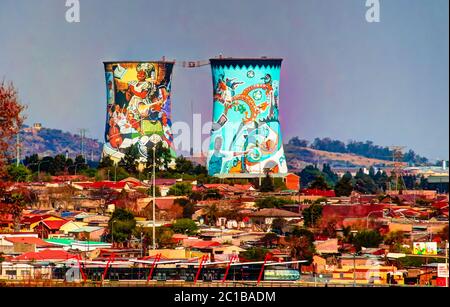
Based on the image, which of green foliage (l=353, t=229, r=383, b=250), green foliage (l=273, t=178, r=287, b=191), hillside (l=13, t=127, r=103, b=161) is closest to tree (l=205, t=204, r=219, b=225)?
green foliage (l=353, t=229, r=383, b=250)

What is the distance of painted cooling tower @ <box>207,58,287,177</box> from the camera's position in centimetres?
2898

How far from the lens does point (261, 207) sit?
2419 cm

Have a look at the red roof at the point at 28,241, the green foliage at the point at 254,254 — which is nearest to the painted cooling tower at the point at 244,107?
the red roof at the point at 28,241

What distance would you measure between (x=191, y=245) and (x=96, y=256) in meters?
2.13

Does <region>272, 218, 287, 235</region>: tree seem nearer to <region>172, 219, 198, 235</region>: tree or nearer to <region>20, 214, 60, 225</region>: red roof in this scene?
<region>172, 219, 198, 235</region>: tree

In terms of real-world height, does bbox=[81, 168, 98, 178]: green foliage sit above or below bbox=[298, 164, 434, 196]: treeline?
above

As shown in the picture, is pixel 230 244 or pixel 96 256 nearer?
pixel 96 256

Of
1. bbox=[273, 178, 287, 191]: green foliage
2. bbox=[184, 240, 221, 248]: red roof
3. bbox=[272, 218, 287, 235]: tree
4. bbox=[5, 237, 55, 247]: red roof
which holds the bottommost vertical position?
bbox=[184, 240, 221, 248]: red roof

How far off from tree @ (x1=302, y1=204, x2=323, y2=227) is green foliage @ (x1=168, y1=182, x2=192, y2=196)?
5.35 meters

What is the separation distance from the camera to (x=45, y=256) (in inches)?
563

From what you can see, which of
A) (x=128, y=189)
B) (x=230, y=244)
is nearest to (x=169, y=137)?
(x=128, y=189)

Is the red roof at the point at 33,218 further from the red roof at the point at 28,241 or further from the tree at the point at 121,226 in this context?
the red roof at the point at 28,241

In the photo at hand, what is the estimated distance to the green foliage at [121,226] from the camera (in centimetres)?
1906

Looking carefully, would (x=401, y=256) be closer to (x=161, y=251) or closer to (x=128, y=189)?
(x=161, y=251)
